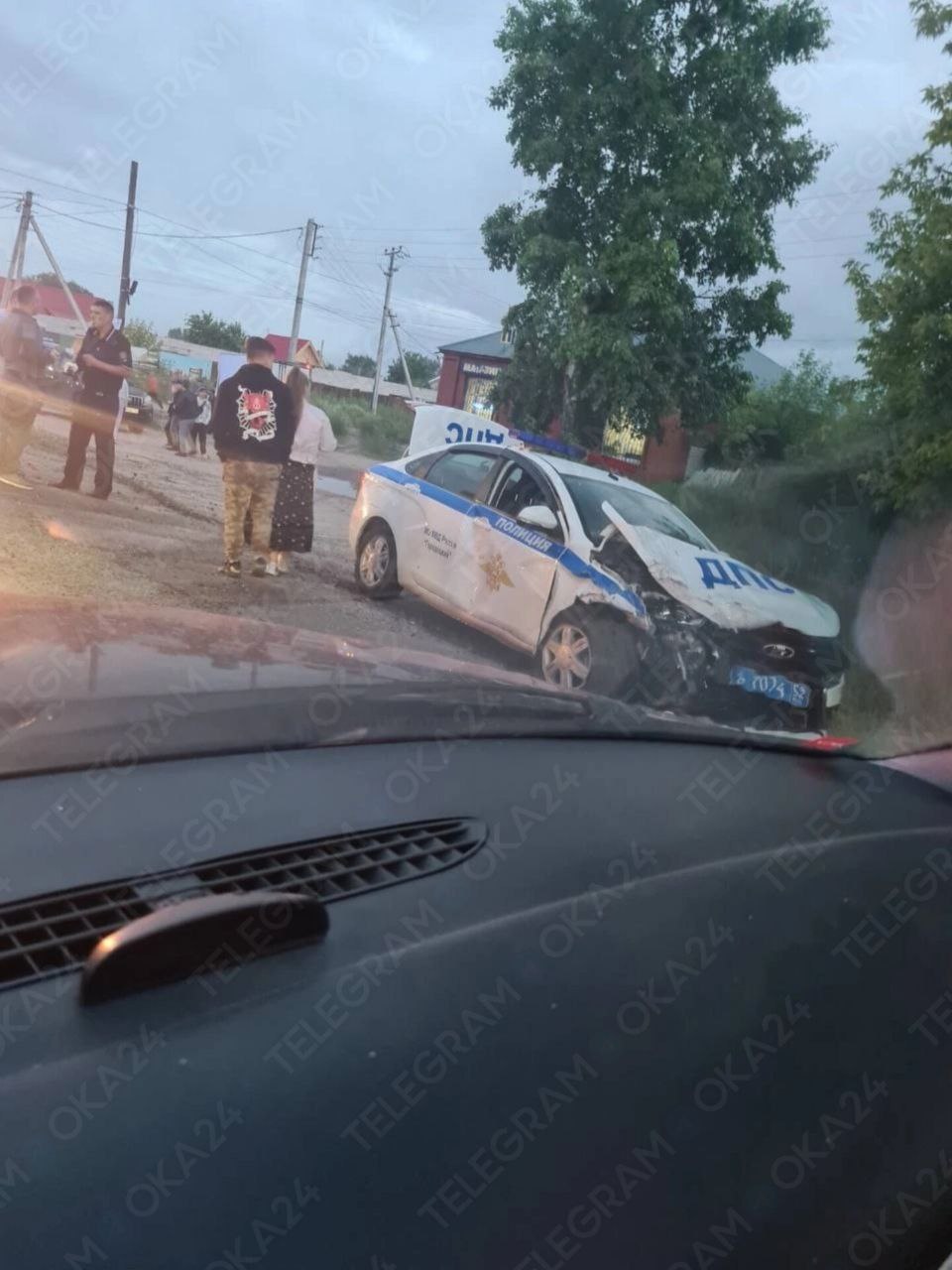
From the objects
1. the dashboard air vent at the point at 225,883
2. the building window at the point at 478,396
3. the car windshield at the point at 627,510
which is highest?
the building window at the point at 478,396

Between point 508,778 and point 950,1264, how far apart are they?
44.9 inches

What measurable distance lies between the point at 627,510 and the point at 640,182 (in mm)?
3646

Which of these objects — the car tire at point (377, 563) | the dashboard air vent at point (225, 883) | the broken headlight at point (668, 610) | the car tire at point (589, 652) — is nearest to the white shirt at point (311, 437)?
the car tire at point (377, 563)

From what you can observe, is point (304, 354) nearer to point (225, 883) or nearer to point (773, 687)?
point (773, 687)

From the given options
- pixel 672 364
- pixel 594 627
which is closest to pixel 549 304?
pixel 672 364

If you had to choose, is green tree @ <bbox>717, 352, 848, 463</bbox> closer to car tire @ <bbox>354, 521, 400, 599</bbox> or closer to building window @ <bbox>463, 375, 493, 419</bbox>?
building window @ <bbox>463, 375, 493, 419</bbox>

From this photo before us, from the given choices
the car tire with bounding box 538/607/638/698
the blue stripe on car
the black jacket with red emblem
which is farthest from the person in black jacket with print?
the car tire with bounding box 538/607/638/698

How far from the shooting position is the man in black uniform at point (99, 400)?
8336 mm

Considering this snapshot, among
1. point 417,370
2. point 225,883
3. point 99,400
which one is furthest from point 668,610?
point 417,370

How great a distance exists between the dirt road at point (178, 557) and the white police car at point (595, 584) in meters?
0.20

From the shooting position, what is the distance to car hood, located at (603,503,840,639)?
20.0 feet

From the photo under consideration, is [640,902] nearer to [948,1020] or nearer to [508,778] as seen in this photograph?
[508,778]

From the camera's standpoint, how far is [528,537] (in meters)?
6.57

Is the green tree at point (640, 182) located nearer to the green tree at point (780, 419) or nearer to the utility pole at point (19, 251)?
the green tree at point (780, 419)
